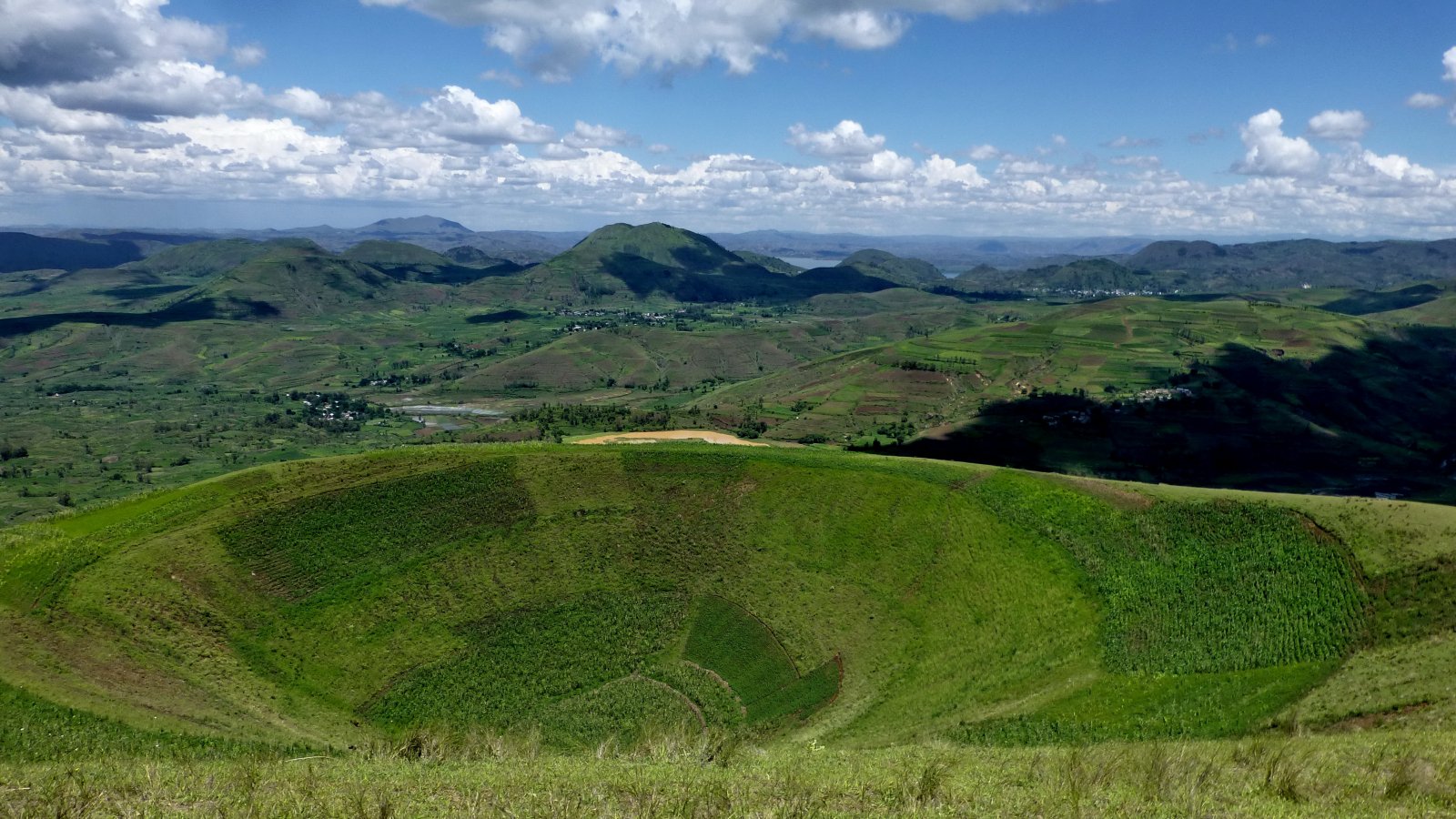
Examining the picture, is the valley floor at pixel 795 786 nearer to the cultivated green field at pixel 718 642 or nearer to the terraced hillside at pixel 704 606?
the cultivated green field at pixel 718 642

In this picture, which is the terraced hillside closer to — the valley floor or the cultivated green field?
the cultivated green field

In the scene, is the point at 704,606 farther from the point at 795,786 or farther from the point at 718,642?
the point at 795,786

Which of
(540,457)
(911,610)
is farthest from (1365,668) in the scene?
(540,457)

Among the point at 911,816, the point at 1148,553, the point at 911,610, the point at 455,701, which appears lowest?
the point at 455,701

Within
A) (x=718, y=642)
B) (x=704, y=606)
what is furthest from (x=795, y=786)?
(x=704, y=606)

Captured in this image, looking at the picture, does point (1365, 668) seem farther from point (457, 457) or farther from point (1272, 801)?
point (457, 457)

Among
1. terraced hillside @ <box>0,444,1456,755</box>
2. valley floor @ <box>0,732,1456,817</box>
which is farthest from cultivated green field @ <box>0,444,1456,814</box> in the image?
terraced hillside @ <box>0,444,1456,755</box>

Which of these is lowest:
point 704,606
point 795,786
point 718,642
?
point 718,642
